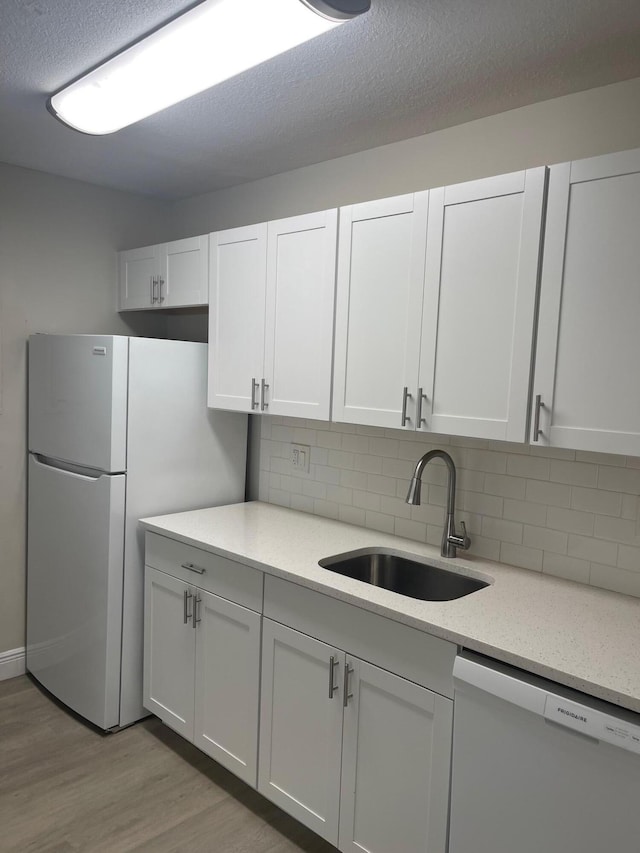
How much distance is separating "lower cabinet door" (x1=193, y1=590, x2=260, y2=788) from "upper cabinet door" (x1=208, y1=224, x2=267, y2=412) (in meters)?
0.85

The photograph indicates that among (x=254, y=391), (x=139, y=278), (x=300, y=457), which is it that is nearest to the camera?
(x=254, y=391)

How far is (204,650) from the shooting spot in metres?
2.51

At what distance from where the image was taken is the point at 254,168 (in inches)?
119

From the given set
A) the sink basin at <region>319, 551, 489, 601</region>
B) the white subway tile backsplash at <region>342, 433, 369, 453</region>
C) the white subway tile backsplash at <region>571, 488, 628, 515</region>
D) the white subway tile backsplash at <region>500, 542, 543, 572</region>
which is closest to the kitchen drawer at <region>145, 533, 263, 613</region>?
the sink basin at <region>319, 551, 489, 601</region>

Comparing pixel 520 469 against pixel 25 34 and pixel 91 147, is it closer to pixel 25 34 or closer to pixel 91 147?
pixel 25 34

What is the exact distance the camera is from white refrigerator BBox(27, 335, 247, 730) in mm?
2730

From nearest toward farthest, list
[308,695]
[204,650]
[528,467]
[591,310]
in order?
1. [591,310]
2. [308,695]
3. [528,467]
4. [204,650]

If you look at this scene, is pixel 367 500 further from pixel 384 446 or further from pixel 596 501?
pixel 596 501

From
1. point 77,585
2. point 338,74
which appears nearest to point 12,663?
point 77,585

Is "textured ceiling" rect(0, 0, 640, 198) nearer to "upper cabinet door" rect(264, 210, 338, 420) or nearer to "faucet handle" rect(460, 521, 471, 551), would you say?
"upper cabinet door" rect(264, 210, 338, 420)

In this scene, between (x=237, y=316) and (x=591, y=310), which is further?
(x=237, y=316)

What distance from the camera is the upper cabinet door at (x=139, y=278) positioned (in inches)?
128

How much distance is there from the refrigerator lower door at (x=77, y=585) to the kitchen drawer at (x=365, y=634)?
87 cm

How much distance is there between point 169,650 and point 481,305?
182 cm
